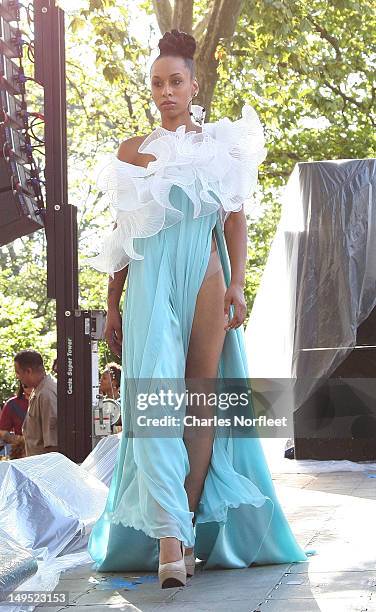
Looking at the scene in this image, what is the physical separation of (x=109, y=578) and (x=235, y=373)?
945mm

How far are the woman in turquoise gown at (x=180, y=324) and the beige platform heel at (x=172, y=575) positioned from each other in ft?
1.02

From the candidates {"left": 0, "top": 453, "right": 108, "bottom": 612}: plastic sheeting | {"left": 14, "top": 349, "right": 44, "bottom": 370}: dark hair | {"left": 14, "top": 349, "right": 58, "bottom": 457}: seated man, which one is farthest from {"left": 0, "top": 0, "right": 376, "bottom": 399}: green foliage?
{"left": 14, "top": 349, "right": 58, "bottom": 457}: seated man

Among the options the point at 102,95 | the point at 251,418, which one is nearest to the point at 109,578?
the point at 251,418

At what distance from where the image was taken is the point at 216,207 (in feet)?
15.1

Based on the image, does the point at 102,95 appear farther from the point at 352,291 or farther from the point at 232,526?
the point at 232,526

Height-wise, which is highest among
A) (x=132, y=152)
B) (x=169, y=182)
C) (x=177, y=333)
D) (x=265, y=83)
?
(x=265, y=83)

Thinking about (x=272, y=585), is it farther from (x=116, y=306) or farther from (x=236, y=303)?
(x=116, y=306)

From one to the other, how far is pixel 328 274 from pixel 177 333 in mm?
5297

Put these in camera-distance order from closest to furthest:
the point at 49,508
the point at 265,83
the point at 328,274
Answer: the point at 49,508 → the point at 328,274 → the point at 265,83

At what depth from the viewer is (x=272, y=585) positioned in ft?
13.2

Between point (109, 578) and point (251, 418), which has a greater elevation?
point (251, 418)

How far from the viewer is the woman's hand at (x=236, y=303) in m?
4.48

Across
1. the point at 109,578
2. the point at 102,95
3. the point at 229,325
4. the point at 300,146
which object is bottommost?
the point at 109,578

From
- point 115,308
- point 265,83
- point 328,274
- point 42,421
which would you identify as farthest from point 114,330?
point 265,83
